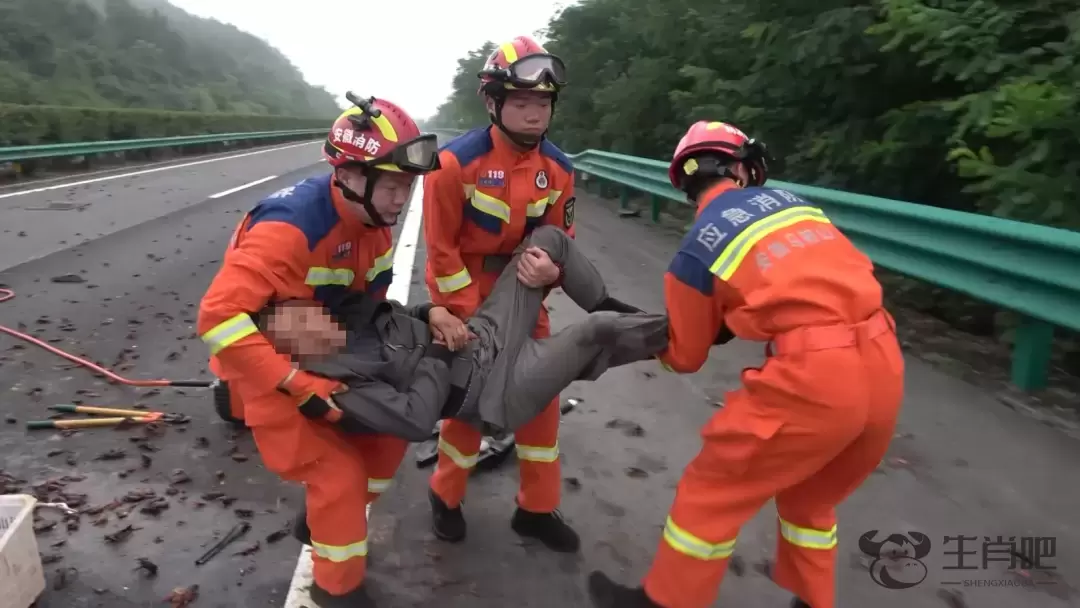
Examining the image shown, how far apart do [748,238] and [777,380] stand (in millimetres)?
472

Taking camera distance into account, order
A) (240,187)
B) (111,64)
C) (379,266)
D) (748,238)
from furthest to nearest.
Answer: (111,64)
(240,187)
(379,266)
(748,238)

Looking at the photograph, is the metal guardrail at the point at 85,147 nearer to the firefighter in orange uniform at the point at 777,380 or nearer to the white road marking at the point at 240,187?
the white road marking at the point at 240,187

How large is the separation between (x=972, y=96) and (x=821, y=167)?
270cm

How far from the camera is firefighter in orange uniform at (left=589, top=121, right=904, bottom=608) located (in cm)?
238

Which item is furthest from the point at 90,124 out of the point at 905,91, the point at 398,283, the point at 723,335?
the point at 723,335

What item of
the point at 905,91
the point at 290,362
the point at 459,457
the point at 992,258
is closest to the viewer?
the point at 290,362

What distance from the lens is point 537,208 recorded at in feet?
11.9

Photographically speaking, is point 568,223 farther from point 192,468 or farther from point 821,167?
point 821,167

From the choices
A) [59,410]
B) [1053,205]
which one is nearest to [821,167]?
[1053,205]

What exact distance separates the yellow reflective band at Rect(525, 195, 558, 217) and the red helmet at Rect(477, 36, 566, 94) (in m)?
0.51

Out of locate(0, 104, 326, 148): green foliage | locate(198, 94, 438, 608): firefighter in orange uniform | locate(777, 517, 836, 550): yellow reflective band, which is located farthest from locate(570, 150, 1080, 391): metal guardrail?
locate(0, 104, 326, 148): green foliage

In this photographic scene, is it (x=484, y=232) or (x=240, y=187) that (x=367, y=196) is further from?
(x=240, y=187)

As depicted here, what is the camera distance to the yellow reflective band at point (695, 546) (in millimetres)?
2543

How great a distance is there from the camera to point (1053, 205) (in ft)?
16.3
